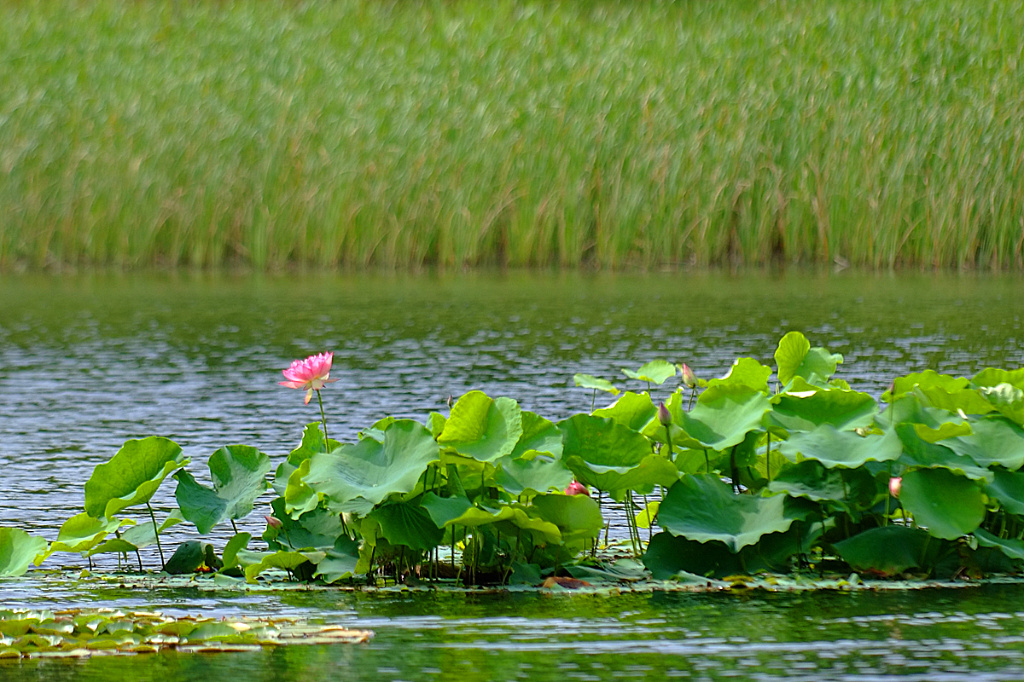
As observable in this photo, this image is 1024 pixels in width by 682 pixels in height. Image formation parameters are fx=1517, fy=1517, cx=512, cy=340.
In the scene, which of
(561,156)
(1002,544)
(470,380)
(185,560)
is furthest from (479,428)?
(561,156)

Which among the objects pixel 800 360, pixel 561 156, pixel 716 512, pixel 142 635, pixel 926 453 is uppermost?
pixel 561 156

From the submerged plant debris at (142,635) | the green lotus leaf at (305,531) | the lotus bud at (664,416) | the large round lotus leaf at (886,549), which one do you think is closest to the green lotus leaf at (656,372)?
the lotus bud at (664,416)

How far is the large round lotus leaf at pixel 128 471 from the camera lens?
2.62m

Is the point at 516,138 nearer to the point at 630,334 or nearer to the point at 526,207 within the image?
the point at 526,207

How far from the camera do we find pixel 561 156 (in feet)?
31.6

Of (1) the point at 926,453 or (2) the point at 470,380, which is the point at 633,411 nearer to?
(1) the point at 926,453

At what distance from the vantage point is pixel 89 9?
15.5 m

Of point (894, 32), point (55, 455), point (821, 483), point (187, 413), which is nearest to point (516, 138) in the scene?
point (894, 32)

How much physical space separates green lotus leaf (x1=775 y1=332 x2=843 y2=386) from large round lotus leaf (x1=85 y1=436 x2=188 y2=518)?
1196 millimetres

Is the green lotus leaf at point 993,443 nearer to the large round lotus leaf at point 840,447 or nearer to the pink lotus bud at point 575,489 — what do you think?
the large round lotus leaf at point 840,447

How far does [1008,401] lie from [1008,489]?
0.20 m

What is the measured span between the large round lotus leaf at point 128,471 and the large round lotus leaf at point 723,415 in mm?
889

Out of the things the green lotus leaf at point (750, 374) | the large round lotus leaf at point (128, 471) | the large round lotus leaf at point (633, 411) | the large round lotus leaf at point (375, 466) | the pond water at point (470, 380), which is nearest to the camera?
the pond water at point (470, 380)

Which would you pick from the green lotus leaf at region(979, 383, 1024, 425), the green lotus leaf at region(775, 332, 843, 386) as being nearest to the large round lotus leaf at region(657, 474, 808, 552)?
the green lotus leaf at region(979, 383, 1024, 425)
